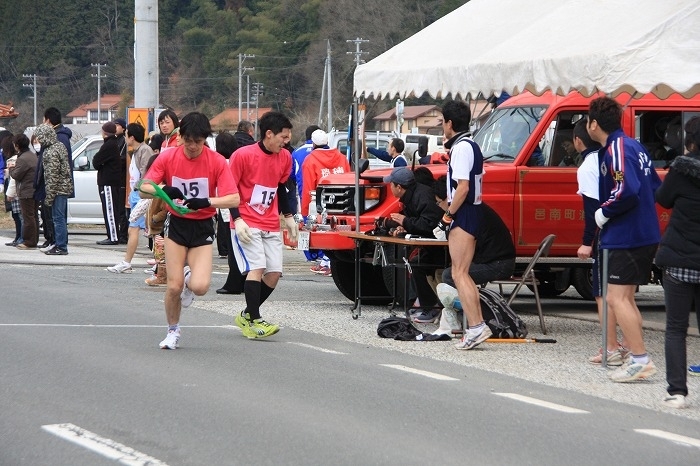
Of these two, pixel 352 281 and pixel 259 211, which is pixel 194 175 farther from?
pixel 352 281

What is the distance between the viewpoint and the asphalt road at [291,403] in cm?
666

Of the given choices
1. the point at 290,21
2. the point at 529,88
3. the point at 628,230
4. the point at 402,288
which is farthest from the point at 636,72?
the point at 290,21

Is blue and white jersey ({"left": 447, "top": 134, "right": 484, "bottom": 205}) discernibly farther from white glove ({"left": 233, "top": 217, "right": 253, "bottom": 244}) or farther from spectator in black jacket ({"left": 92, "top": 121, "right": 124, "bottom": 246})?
spectator in black jacket ({"left": 92, "top": 121, "right": 124, "bottom": 246})

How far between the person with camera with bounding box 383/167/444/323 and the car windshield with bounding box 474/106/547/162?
1187 millimetres

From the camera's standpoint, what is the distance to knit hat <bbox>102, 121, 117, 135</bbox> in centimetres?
2036

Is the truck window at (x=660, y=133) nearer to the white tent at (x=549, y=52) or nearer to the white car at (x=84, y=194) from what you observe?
the white tent at (x=549, y=52)

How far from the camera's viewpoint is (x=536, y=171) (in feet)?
41.8

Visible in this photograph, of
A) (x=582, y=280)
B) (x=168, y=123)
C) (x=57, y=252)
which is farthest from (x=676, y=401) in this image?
(x=57, y=252)

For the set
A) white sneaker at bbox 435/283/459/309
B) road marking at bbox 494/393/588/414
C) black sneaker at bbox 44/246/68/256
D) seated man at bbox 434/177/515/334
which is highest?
seated man at bbox 434/177/515/334

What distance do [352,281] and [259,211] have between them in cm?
344

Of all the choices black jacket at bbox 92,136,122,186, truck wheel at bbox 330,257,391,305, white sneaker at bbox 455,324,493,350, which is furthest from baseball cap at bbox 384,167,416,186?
black jacket at bbox 92,136,122,186

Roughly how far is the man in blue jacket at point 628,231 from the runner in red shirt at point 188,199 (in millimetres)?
3055

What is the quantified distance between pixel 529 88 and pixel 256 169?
2956 millimetres

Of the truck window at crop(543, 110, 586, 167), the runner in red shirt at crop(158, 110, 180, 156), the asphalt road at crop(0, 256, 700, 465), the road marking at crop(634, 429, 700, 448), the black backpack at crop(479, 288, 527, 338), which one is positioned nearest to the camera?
the asphalt road at crop(0, 256, 700, 465)
